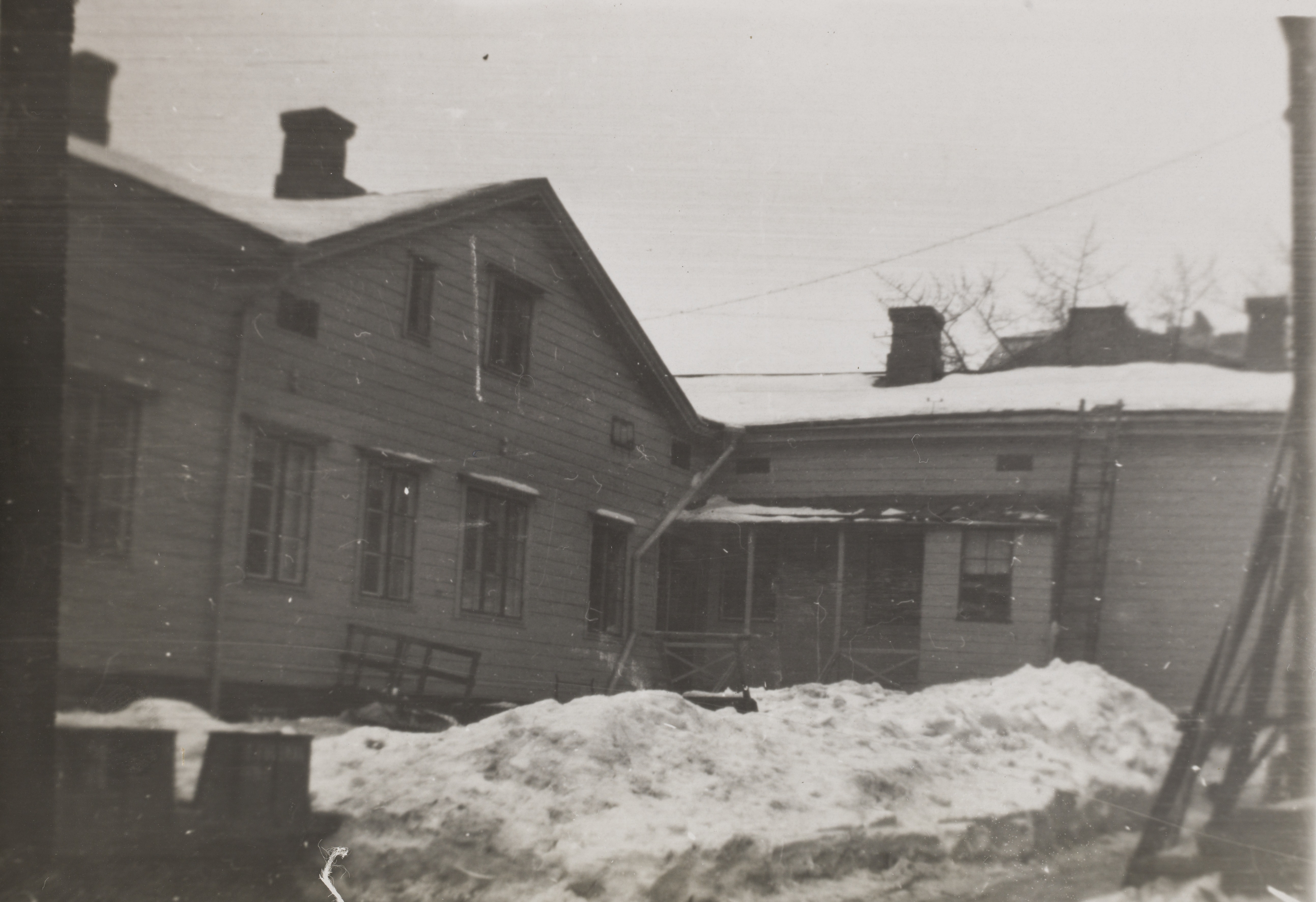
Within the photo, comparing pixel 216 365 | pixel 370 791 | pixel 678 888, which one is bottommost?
pixel 678 888

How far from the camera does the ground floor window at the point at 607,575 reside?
399cm

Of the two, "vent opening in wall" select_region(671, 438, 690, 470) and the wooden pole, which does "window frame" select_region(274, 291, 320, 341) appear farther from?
the wooden pole

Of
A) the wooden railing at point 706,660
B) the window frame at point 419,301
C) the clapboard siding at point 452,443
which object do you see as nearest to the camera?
the clapboard siding at point 452,443

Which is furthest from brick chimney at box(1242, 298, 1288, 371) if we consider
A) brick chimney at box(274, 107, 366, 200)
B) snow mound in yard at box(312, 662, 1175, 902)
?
brick chimney at box(274, 107, 366, 200)

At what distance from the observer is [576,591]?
3.97 meters

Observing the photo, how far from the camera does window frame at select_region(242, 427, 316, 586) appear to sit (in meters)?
3.41

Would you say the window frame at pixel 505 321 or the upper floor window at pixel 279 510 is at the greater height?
the window frame at pixel 505 321

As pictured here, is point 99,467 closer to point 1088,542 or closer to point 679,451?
point 679,451

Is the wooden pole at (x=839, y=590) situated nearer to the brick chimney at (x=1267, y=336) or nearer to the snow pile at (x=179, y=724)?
the brick chimney at (x=1267, y=336)

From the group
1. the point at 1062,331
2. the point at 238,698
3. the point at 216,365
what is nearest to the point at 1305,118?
the point at 1062,331

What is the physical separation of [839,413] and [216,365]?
7.68ft

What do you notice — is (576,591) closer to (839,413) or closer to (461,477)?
(461,477)

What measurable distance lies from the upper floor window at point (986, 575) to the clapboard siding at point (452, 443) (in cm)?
117

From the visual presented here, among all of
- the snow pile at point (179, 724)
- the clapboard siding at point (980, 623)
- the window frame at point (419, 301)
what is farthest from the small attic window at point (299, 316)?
the clapboard siding at point (980, 623)
